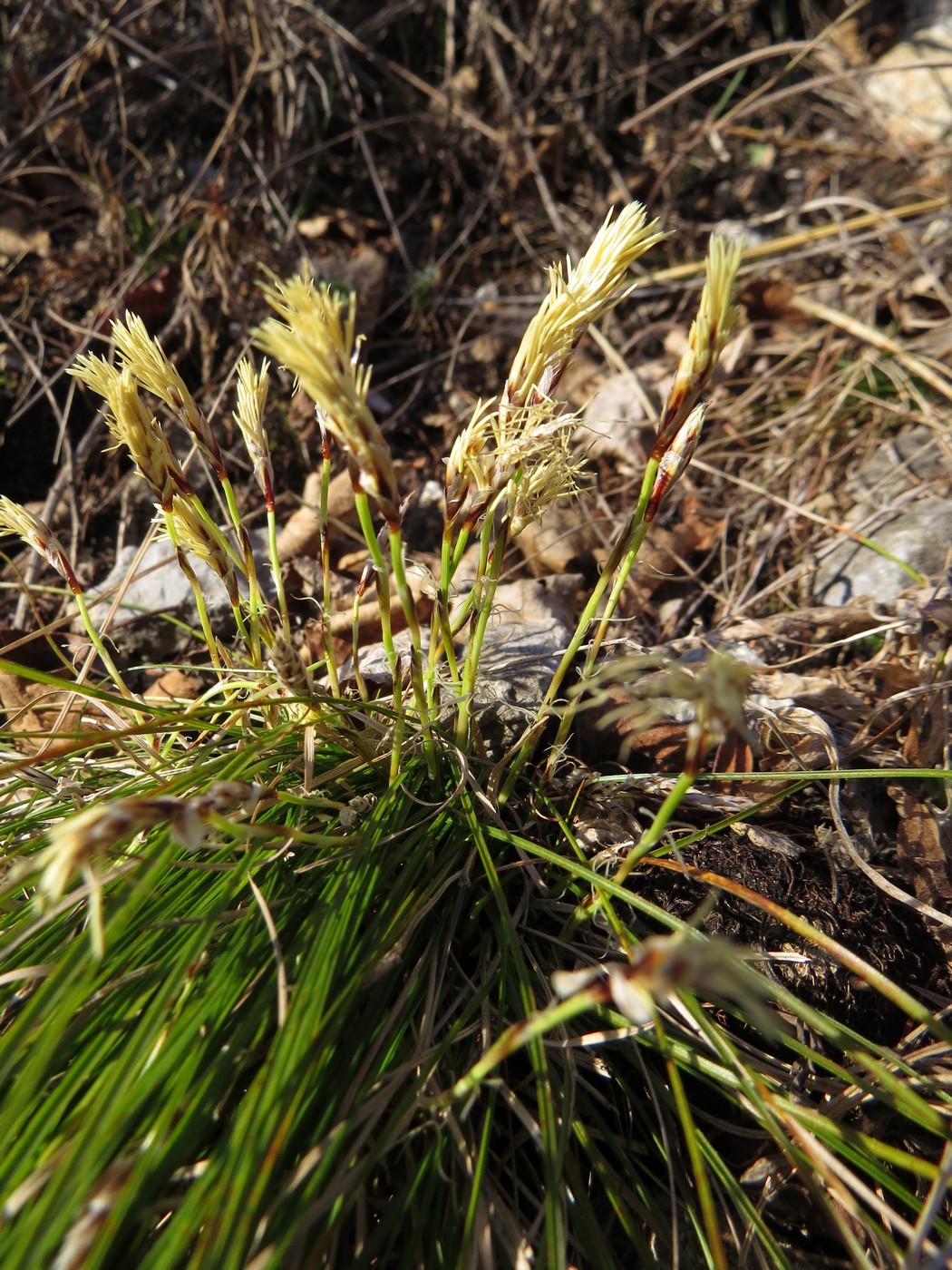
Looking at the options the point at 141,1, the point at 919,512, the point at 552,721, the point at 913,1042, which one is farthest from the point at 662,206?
the point at 913,1042

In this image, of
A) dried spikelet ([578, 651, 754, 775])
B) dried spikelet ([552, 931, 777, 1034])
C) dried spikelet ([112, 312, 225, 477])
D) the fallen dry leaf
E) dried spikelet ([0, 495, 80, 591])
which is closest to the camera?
dried spikelet ([552, 931, 777, 1034])

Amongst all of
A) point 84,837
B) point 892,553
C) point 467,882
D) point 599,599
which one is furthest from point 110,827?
point 892,553

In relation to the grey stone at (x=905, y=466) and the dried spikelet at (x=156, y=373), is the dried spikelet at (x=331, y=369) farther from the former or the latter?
the grey stone at (x=905, y=466)

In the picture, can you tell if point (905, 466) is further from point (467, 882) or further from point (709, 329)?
point (467, 882)

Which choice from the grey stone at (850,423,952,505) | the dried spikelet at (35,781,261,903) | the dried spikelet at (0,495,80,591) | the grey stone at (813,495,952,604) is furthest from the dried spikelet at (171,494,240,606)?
the grey stone at (850,423,952,505)

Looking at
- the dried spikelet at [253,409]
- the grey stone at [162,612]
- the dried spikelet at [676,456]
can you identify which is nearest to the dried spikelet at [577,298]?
the dried spikelet at [676,456]

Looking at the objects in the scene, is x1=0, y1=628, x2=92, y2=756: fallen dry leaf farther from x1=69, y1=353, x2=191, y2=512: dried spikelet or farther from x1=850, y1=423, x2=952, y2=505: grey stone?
x1=850, y1=423, x2=952, y2=505: grey stone
